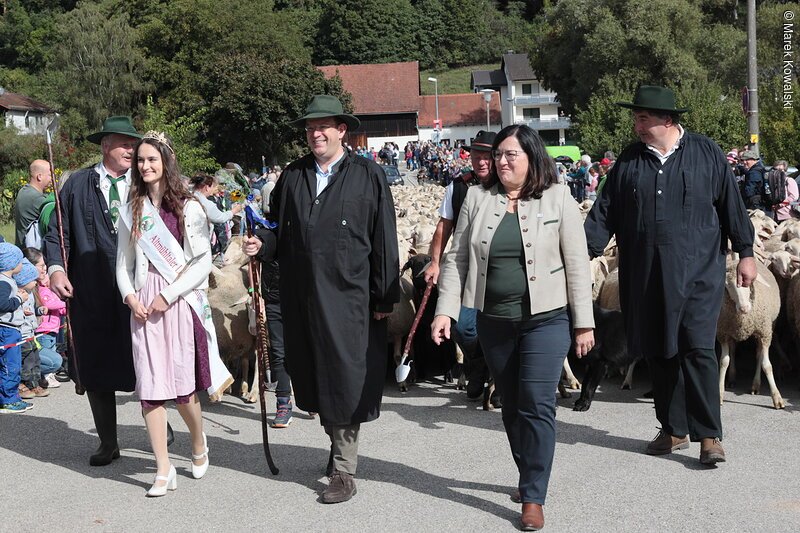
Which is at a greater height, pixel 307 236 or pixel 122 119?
pixel 122 119

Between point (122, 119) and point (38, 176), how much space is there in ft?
14.7

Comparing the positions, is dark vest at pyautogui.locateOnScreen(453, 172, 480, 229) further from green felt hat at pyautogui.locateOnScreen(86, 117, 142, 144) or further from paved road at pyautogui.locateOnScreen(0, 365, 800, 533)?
green felt hat at pyautogui.locateOnScreen(86, 117, 142, 144)

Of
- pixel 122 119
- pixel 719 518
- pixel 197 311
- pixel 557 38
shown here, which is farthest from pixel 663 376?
pixel 557 38

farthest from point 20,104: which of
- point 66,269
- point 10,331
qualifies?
point 66,269

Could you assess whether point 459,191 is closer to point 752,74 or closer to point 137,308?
point 137,308

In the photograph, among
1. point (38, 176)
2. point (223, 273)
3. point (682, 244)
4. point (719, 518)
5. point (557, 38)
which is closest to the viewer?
point (719, 518)

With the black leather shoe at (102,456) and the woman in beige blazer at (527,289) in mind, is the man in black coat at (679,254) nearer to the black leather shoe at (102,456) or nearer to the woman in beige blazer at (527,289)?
the woman in beige blazer at (527,289)

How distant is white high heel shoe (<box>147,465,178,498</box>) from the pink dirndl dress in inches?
17.3

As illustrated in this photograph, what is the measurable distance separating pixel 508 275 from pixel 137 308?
2132mm

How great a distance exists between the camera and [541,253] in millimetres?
5039

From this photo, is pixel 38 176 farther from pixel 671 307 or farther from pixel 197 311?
→ pixel 671 307

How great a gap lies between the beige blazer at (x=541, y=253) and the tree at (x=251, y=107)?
47.1 m

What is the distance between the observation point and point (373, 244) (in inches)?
224

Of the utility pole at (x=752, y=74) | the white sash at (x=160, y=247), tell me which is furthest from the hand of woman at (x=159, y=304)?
the utility pole at (x=752, y=74)
